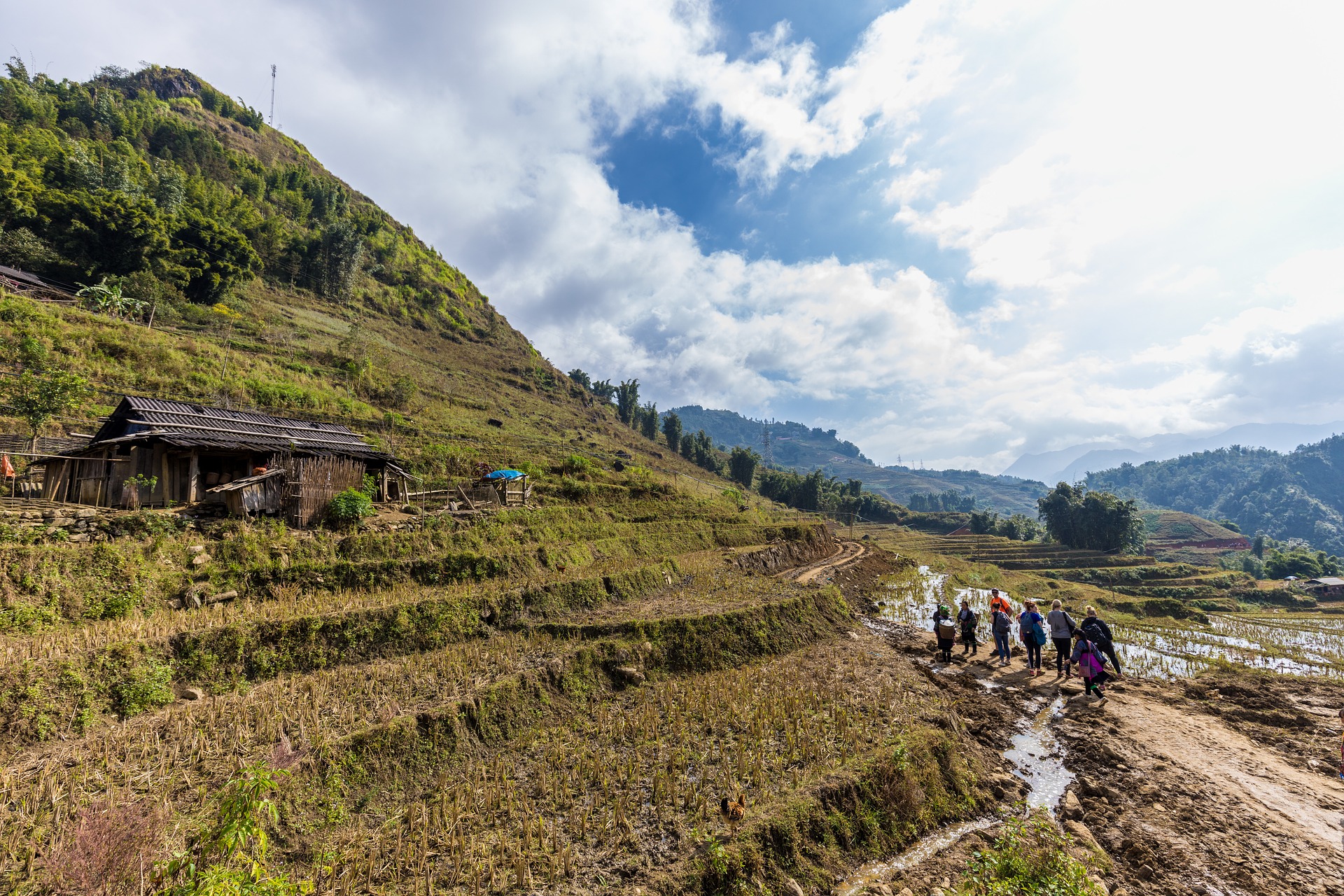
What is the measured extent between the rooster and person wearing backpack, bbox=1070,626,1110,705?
486 inches

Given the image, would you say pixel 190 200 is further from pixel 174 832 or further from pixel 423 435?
pixel 174 832

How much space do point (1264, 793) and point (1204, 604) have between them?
44.2 metres

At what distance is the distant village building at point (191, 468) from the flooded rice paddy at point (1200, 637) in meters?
28.4

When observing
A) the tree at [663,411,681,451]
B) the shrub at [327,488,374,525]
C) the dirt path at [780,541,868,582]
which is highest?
the tree at [663,411,681,451]

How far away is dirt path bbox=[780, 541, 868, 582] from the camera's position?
98.2ft

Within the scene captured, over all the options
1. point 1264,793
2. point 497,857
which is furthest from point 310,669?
point 1264,793

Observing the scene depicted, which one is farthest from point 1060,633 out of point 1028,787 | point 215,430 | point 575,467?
point 215,430

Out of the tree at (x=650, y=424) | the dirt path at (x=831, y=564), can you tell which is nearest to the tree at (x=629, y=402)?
the tree at (x=650, y=424)

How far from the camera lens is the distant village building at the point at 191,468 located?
16766 mm

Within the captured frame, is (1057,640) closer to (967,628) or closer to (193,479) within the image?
(967,628)

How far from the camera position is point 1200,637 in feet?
81.0

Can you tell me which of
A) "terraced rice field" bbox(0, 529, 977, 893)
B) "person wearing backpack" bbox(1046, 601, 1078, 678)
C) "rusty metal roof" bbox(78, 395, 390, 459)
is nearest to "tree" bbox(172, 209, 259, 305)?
"rusty metal roof" bbox(78, 395, 390, 459)

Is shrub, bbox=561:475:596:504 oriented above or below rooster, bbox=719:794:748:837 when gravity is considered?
above

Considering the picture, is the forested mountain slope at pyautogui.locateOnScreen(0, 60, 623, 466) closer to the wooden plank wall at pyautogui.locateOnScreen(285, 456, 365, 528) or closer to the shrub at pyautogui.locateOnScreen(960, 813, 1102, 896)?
the wooden plank wall at pyautogui.locateOnScreen(285, 456, 365, 528)
